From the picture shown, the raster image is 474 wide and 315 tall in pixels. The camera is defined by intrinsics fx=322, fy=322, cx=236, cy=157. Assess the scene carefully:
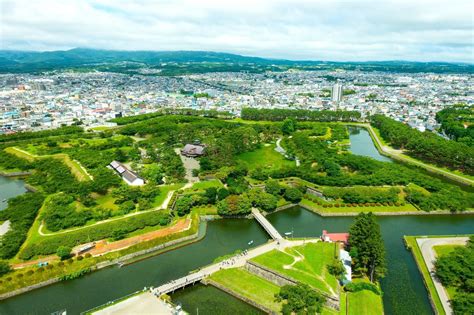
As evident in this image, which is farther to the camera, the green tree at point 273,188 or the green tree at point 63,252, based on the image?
the green tree at point 273,188

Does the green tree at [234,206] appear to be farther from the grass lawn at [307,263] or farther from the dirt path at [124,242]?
the grass lawn at [307,263]

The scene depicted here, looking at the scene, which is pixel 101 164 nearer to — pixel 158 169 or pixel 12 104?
pixel 158 169

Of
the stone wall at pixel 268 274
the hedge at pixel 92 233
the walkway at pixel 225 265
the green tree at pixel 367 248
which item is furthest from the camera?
the hedge at pixel 92 233

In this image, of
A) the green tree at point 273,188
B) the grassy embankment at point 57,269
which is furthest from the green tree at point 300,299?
the green tree at point 273,188

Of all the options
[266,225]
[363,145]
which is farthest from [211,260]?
[363,145]

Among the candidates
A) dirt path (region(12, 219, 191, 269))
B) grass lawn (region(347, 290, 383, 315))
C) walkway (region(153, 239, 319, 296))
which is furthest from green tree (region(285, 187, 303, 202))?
grass lawn (region(347, 290, 383, 315))

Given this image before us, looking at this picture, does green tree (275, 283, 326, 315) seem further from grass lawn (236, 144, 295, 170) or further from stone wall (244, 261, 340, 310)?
grass lawn (236, 144, 295, 170)

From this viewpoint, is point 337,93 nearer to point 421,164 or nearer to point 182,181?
point 421,164
